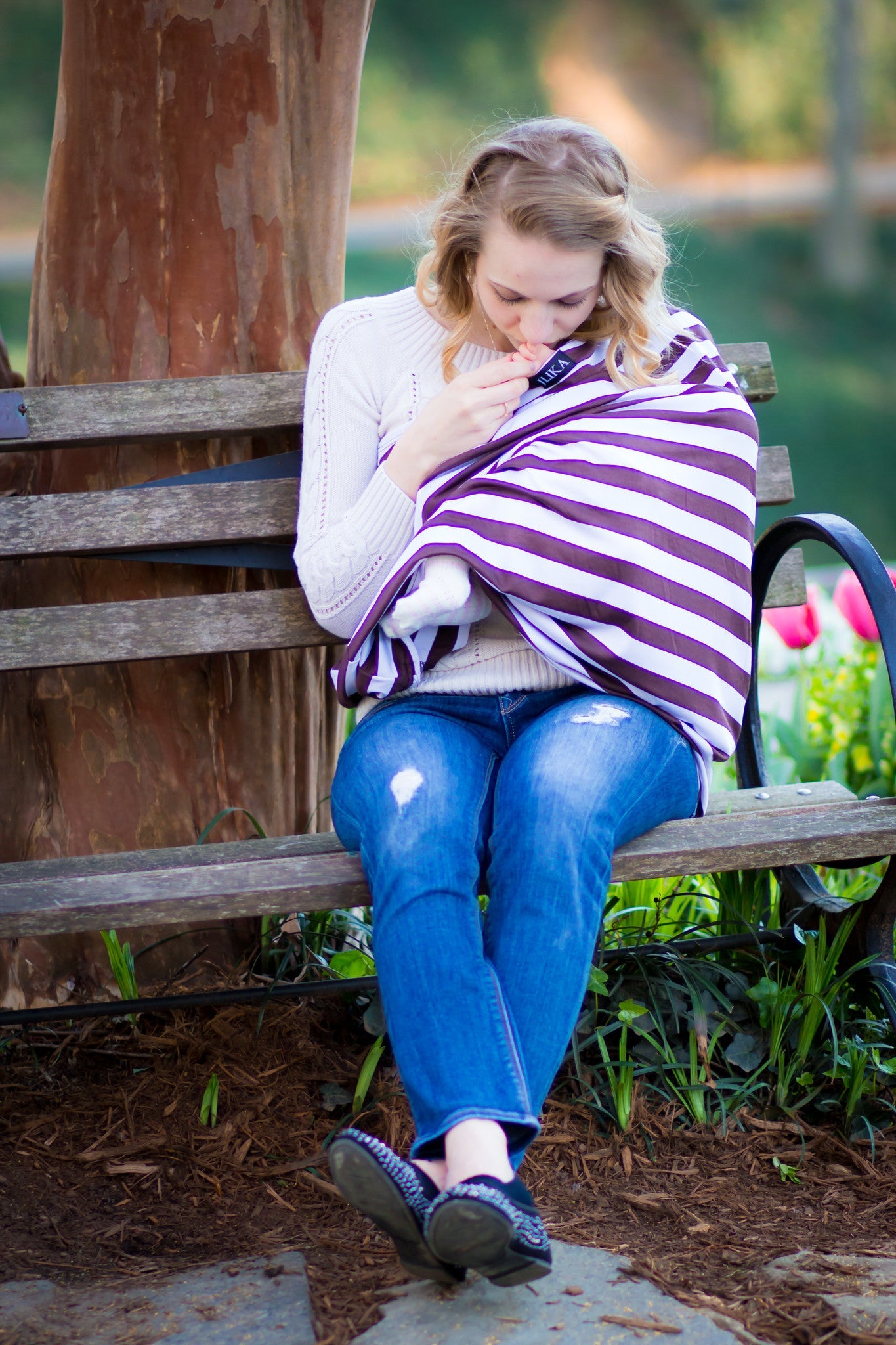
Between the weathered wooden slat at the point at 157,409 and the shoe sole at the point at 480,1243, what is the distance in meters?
1.26

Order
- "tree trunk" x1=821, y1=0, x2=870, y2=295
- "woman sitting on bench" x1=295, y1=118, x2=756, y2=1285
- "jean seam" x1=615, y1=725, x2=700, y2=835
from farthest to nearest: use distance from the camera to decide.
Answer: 1. "tree trunk" x1=821, y1=0, x2=870, y2=295
2. "jean seam" x1=615, y1=725, x2=700, y2=835
3. "woman sitting on bench" x1=295, y1=118, x2=756, y2=1285

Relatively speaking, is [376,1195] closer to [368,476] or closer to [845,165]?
[368,476]

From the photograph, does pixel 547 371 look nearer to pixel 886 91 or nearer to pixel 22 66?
pixel 22 66

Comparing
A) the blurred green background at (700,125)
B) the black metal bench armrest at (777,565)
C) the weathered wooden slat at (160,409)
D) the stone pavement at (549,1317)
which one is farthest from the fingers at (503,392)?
the blurred green background at (700,125)

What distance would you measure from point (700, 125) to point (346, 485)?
379cm

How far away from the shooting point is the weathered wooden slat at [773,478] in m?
2.07

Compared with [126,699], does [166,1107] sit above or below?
below

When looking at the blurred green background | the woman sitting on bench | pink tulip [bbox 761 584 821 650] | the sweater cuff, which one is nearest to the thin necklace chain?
the woman sitting on bench

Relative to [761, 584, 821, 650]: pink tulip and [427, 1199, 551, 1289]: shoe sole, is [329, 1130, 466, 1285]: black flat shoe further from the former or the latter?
[761, 584, 821, 650]: pink tulip

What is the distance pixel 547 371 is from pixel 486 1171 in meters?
1.07

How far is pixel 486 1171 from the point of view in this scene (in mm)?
1135

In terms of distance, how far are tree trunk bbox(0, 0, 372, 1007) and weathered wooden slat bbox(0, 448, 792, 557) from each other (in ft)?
0.42

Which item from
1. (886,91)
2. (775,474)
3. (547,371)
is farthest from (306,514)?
(886,91)

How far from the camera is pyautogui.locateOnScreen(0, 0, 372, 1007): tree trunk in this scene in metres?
1.84
